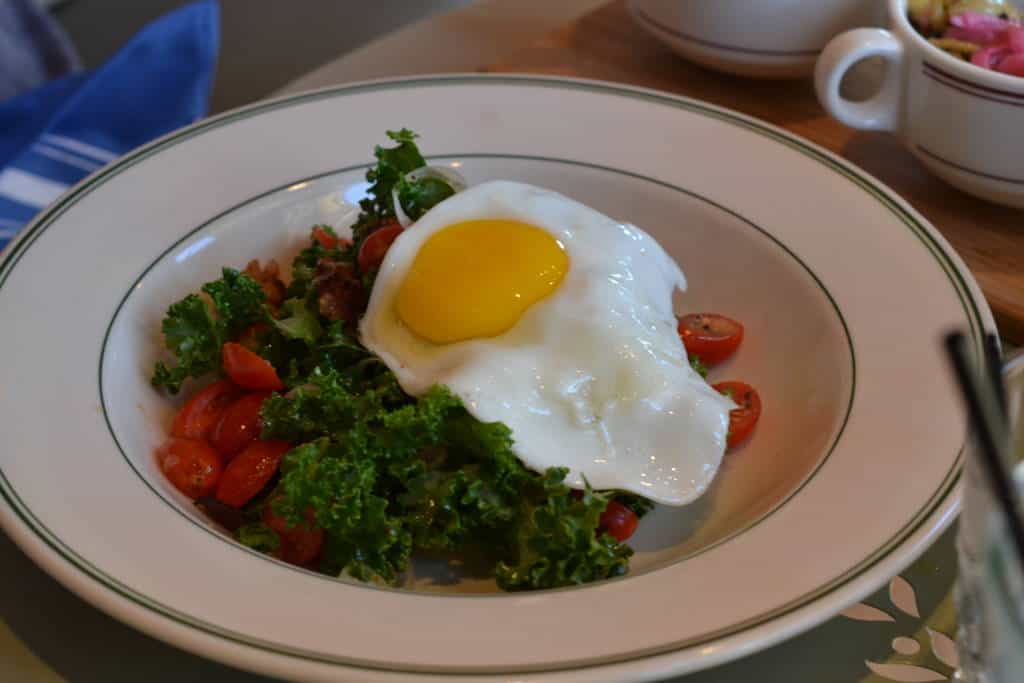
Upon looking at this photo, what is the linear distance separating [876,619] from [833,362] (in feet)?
1.50

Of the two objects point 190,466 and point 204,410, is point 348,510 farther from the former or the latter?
point 204,410

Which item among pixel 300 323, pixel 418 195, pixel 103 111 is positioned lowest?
pixel 103 111

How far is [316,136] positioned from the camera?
2.17 m

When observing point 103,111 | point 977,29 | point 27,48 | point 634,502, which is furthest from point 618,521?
point 27,48

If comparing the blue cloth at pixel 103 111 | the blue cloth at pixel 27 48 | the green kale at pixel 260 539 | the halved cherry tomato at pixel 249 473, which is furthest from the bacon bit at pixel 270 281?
the blue cloth at pixel 27 48

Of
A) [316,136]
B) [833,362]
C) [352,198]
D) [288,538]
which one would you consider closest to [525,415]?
[288,538]

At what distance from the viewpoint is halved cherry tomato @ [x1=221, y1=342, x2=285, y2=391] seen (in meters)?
1.74

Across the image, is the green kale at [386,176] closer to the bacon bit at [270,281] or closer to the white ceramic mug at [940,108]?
the bacon bit at [270,281]

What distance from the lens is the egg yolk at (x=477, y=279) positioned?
1.62m

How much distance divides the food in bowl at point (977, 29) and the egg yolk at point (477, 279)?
1.01 meters

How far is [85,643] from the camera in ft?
4.46

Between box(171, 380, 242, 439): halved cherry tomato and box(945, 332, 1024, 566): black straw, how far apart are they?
132cm

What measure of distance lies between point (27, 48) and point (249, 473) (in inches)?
136

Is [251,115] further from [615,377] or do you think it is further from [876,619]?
[876,619]
